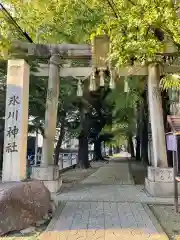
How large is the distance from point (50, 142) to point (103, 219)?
447 cm

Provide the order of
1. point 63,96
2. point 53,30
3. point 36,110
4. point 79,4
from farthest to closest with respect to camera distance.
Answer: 1. point 63,96
2. point 36,110
3. point 53,30
4. point 79,4

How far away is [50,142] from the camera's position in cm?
962

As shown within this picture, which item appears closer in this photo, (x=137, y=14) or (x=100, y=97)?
(x=137, y=14)

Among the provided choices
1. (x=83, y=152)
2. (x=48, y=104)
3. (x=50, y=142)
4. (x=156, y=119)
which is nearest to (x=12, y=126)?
(x=50, y=142)

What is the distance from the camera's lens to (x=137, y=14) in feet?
18.3

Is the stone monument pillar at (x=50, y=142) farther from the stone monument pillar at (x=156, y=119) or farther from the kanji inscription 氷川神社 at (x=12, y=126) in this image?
the stone monument pillar at (x=156, y=119)

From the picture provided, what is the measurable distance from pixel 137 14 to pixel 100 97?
37.8 ft

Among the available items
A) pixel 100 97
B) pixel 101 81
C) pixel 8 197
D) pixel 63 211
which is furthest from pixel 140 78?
pixel 8 197

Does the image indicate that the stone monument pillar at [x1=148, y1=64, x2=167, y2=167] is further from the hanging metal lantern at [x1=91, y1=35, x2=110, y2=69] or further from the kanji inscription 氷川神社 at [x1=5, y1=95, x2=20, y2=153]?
the kanji inscription 氷川神社 at [x1=5, y1=95, x2=20, y2=153]

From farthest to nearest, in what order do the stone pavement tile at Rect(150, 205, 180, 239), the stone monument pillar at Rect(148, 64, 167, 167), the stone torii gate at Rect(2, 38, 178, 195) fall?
the stone monument pillar at Rect(148, 64, 167, 167) < the stone torii gate at Rect(2, 38, 178, 195) < the stone pavement tile at Rect(150, 205, 180, 239)

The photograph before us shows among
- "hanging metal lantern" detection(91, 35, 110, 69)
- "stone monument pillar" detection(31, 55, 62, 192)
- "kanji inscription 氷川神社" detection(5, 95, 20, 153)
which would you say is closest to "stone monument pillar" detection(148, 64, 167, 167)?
"hanging metal lantern" detection(91, 35, 110, 69)

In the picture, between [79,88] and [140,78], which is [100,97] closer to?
[140,78]

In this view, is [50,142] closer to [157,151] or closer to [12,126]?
[12,126]

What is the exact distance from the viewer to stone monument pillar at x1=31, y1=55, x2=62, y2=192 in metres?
9.22
